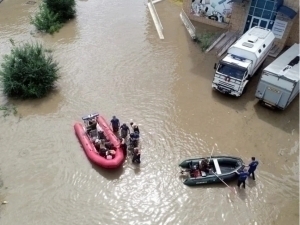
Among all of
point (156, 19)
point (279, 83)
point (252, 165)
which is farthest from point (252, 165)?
point (156, 19)

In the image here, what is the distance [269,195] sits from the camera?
44.5ft

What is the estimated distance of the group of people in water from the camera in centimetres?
1441

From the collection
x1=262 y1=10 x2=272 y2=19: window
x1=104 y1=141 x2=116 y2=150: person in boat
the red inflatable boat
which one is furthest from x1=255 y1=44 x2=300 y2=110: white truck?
x1=104 y1=141 x2=116 y2=150: person in boat

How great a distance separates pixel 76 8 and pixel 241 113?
1890cm

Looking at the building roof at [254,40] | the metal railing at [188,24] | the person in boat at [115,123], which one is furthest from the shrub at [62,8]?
the building roof at [254,40]

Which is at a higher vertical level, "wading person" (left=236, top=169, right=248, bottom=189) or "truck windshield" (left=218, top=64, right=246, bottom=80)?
"truck windshield" (left=218, top=64, right=246, bottom=80)

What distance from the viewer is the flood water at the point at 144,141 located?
12.9 meters

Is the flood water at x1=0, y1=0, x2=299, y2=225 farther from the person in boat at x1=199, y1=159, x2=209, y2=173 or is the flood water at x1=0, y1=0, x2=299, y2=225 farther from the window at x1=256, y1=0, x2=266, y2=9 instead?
the window at x1=256, y1=0, x2=266, y2=9

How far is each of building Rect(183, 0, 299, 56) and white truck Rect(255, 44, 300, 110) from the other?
192 inches

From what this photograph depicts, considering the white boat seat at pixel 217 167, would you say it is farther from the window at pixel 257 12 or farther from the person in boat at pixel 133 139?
the window at pixel 257 12

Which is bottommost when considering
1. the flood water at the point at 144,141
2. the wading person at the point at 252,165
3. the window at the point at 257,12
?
the flood water at the point at 144,141

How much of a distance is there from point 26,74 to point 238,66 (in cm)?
1223

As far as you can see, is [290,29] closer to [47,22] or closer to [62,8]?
[62,8]

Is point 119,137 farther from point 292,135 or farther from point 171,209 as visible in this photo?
point 292,135
